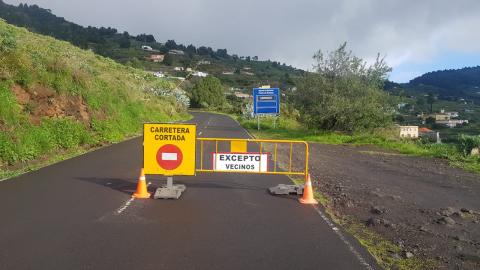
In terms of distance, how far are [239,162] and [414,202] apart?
4.12 m

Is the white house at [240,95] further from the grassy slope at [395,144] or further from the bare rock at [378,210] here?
the bare rock at [378,210]

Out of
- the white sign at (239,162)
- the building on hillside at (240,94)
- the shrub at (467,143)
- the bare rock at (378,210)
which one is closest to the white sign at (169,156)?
the white sign at (239,162)

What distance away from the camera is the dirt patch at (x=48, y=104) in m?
16.3

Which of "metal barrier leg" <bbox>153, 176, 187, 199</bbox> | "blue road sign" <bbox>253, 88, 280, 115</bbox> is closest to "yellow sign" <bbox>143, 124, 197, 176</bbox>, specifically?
"metal barrier leg" <bbox>153, 176, 187, 199</bbox>

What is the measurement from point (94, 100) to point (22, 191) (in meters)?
13.2

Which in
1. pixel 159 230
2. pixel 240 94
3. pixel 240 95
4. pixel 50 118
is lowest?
pixel 159 230

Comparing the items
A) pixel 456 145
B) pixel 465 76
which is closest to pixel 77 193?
pixel 456 145

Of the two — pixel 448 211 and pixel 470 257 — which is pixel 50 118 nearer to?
pixel 448 211

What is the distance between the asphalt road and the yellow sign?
592 millimetres

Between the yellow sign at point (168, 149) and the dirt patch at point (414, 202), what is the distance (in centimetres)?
344

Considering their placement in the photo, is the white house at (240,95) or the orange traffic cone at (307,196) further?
the white house at (240,95)

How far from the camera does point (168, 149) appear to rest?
10906 millimetres

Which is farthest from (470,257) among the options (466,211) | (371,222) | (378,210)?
(466,211)

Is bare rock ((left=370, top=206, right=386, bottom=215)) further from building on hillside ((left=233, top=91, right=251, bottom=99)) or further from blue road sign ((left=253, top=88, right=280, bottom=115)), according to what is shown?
building on hillside ((left=233, top=91, right=251, bottom=99))
